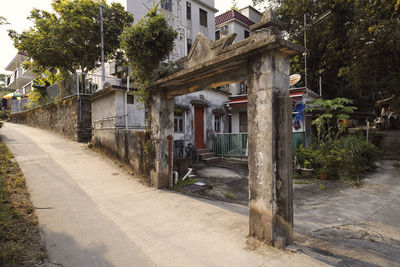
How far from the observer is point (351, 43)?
12078 mm

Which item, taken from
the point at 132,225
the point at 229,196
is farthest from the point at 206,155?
the point at 132,225

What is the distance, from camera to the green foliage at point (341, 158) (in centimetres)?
887

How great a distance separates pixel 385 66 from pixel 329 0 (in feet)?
18.1

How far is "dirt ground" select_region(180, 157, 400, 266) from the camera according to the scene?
3.56 meters

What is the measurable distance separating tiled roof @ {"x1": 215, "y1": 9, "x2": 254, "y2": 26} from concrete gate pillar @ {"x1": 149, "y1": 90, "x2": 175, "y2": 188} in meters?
17.6

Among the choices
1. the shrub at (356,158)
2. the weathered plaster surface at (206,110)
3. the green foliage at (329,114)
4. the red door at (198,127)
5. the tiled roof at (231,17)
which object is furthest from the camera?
the tiled roof at (231,17)

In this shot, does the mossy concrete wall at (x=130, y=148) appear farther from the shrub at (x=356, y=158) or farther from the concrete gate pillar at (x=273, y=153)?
the shrub at (x=356, y=158)

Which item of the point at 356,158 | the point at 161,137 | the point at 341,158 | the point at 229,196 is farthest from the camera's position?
the point at 356,158

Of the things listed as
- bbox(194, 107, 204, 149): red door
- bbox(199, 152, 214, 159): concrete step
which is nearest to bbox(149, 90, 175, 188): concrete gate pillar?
bbox(199, 152, 214, 159): concrete step

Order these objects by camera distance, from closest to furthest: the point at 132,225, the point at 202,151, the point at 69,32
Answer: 1. the point at 132,225
2. the point at 202,151
3. the point at 69,32

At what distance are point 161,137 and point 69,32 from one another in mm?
12617

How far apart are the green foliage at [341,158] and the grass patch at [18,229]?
376 inches

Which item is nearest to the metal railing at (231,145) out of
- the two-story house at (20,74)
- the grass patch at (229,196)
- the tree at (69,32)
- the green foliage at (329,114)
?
the green foliage at (329,114)

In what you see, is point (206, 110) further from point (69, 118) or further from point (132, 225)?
point (132, 225)
